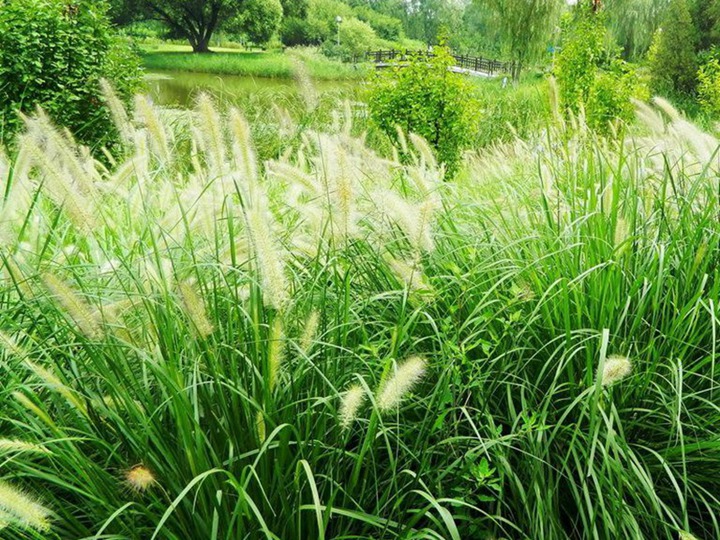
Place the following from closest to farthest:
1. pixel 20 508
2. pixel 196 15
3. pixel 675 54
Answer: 1. pixel 20 508
2. pixel 675 54
3. pixel 196 15

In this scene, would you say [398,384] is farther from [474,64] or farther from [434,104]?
[474,64]

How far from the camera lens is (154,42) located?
39312mm

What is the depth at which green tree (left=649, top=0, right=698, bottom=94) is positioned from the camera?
18922 mm

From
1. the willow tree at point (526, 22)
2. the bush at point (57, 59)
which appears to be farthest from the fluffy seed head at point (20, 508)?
the willow tree at point (526, 22)

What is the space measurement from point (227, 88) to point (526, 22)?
16951mm

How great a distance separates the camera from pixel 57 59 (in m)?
6.52

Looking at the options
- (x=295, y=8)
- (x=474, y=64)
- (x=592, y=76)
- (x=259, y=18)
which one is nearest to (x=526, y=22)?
(x=592, y=76)

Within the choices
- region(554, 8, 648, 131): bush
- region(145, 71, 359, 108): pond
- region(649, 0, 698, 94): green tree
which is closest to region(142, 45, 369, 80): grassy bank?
region(145, 71, 359, 108): pond

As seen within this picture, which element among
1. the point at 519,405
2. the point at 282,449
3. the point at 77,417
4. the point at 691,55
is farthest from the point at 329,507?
the point at 691,55

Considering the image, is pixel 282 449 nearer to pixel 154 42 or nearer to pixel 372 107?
pixel 372 107

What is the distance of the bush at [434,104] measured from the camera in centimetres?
752

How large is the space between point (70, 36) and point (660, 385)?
21.7 ft

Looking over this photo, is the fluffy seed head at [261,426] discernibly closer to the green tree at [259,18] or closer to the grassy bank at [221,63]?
the grassy bank at [221,63]

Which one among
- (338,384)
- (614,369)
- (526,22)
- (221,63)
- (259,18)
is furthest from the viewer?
(259,18)
